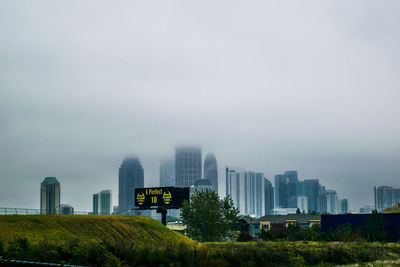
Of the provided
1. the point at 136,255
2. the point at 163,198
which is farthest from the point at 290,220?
the point at 136,255

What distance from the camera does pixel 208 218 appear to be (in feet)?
272

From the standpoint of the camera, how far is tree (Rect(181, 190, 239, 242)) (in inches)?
3260

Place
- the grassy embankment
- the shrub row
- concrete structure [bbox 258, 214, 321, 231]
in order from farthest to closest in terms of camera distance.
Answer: concrete structure [bbox 258, 214, 321, 231]
the grassy embankment
the shrub row

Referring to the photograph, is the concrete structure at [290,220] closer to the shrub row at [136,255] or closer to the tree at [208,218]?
the tree at [208,218]

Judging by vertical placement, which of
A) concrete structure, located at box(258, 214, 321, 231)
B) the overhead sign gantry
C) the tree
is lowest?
concrete structure, located at box(258, 214, 321, 231)

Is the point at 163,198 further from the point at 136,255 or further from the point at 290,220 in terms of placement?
the point at 290,220

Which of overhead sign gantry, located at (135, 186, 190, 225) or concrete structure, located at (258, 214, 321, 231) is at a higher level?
overhead sign gantry, located at (135, 186, 190, 225)

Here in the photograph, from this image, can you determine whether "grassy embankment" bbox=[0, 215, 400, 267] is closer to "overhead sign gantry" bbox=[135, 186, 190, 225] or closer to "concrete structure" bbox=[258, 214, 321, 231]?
"overhead sign gantry" bbox=[135, 186, 190, 225]

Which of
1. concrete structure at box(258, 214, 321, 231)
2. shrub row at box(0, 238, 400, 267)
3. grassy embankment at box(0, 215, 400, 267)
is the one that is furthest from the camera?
concrete structure at box(258, 214, 321, 231)

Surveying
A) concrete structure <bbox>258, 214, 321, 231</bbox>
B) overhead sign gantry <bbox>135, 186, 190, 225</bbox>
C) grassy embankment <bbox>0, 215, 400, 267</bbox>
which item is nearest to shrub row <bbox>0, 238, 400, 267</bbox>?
grassy embankment <bbox>0, 215, 400, 267</bbox>

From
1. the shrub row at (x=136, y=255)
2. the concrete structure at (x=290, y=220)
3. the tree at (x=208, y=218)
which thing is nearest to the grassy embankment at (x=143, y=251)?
the shrub row at (x=136, y=255)

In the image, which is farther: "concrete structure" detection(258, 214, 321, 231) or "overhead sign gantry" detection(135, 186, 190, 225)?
"concrete structure" detection(258, 214, 321, 231)

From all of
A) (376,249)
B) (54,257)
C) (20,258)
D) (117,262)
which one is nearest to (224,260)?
(117,262)

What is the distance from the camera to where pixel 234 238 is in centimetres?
8162
